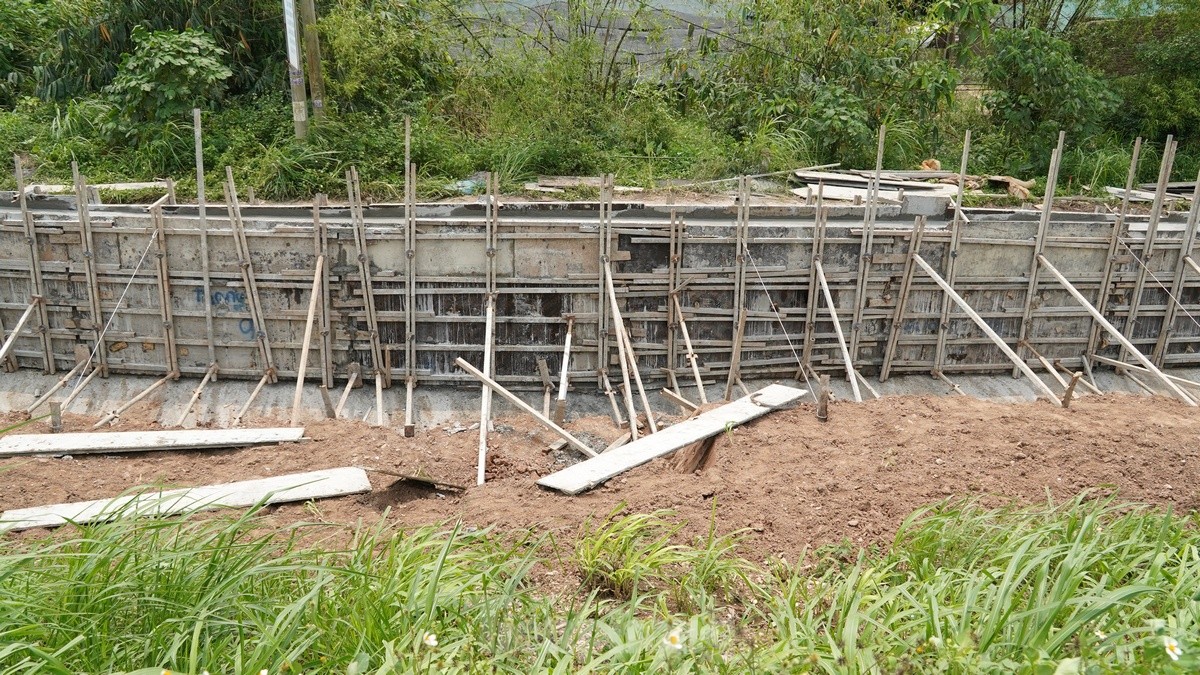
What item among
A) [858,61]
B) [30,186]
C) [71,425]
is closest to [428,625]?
[71,425]

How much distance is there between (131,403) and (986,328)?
9078mm

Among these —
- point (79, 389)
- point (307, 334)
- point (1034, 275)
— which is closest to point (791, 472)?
point (307, 334)

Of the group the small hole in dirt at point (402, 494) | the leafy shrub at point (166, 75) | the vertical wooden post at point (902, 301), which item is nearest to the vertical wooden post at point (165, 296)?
the leafy shrub at point (166, 75)

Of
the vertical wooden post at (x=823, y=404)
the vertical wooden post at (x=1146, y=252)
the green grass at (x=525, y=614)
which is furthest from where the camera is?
the vertical wooden post at (x=1146, y=252)

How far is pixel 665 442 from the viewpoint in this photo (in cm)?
713

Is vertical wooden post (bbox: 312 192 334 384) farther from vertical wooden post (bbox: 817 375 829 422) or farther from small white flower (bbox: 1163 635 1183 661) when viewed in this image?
small white flower (bbox: 1163 635 1183 661)

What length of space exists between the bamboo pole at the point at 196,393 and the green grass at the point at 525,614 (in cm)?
548

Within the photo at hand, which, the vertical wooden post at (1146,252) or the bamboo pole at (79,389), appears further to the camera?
the vertical wooden post at (1146,252)

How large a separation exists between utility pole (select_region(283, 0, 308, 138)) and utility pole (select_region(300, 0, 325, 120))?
403 mm

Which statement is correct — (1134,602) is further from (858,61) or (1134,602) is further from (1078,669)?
(858,61)

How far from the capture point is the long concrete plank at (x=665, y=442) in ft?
20.6

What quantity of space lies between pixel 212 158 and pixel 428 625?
12.7 m

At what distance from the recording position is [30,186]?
13047mm

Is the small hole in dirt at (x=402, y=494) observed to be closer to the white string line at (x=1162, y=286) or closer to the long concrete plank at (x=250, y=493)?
the long concrete plank at (x=250, y=493)
